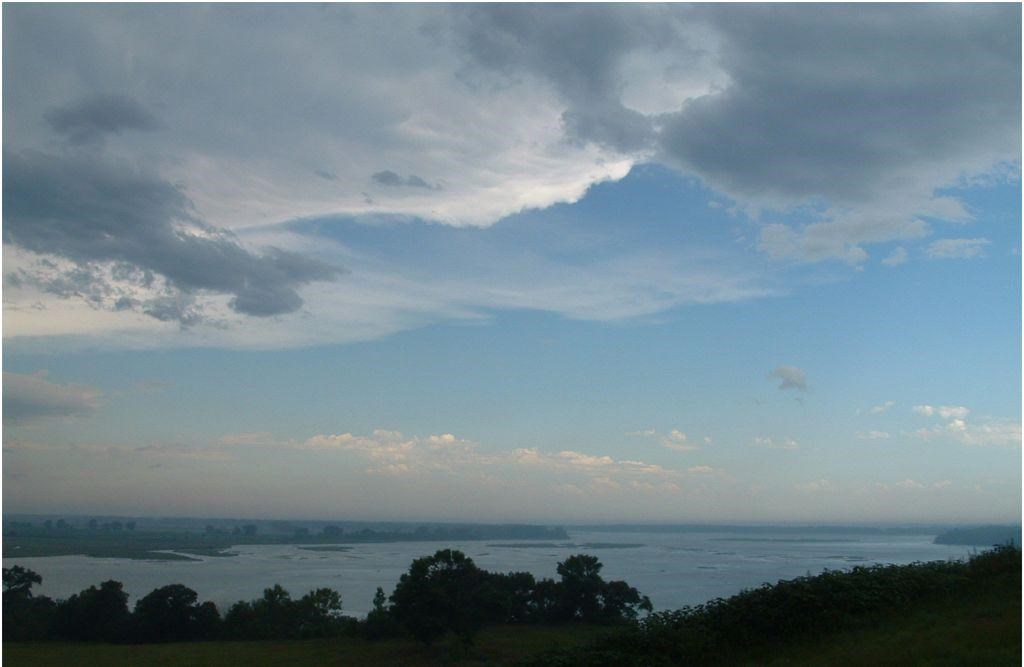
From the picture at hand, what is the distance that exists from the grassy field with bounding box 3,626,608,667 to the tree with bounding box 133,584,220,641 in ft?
5.37

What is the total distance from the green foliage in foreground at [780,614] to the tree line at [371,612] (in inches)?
377

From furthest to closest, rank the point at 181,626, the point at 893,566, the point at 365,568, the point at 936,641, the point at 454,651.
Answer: the point at 365,568
the point at 181,626
the point at 454,651
the point at 893,566
the point at 936,641

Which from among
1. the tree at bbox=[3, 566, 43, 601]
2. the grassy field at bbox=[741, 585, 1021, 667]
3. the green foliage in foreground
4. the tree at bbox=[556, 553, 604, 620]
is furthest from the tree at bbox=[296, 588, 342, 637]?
the grassy field at bbox=[741, 585, 1021, 667]

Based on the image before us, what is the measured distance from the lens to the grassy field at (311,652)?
23422mm

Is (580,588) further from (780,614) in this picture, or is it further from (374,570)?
(374,570)

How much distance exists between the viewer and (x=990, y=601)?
1300cm

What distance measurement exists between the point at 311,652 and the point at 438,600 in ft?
23.8

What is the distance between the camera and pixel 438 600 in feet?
80.4

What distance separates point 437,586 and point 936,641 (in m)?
17.1

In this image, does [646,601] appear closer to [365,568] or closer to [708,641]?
[708,641]

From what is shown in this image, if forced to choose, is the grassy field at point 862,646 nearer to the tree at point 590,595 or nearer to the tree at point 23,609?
the tree at point 590,595

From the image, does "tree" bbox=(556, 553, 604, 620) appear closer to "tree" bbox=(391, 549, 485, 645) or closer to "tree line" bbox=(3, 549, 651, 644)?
"tree line" bbox=(3, 549, 651, 644)

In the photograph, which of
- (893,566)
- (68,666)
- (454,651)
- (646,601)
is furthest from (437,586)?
(893,566)

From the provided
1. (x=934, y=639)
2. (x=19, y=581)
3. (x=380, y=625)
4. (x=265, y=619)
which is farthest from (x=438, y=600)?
(x=19, y=581)
